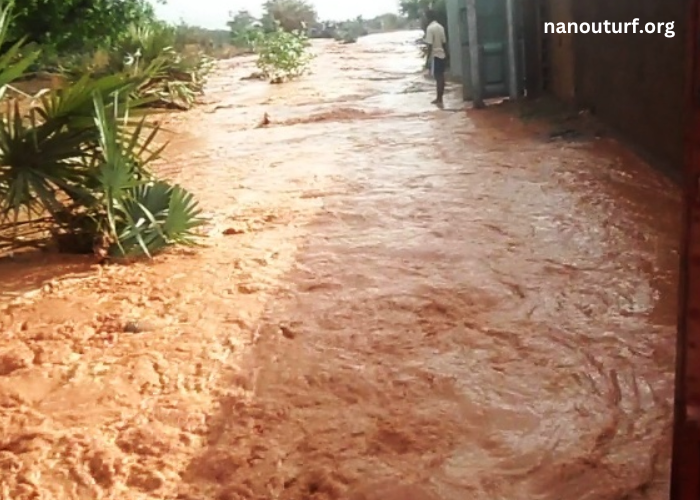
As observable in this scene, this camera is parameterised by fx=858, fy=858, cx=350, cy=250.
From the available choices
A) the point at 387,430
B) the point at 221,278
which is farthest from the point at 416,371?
the point at 221,278

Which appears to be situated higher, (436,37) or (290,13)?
(290,13)

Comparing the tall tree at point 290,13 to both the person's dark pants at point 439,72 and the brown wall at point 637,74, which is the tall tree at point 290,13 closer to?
the person's dark pants at point 439,72

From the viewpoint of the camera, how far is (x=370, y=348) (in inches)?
175

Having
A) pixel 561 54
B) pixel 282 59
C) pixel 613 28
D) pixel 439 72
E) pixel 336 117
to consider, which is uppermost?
pixel 613 28

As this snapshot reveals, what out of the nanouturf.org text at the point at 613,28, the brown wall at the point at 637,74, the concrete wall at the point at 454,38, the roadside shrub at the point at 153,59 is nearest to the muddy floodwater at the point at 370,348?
the brown wall at the point at 637,74

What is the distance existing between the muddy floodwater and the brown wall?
0.35 meters

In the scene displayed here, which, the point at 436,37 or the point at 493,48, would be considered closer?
the point at 493,48

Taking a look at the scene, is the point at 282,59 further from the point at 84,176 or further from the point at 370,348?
the point at 370,348

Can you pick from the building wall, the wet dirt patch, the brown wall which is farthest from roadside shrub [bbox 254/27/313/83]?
the brown wall

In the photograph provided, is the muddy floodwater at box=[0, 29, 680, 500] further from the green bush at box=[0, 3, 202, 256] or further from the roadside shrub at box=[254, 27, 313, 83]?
the roadside shrub at box=[254, 27, 313, 83]

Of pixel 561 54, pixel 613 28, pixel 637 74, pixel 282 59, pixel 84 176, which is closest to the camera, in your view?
pixel 84 176

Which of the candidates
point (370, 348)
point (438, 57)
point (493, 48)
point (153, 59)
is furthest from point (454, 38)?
point (370, 348)

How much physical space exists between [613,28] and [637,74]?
911 mm

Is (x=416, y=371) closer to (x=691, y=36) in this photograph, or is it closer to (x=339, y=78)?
(x=691, y=36)
